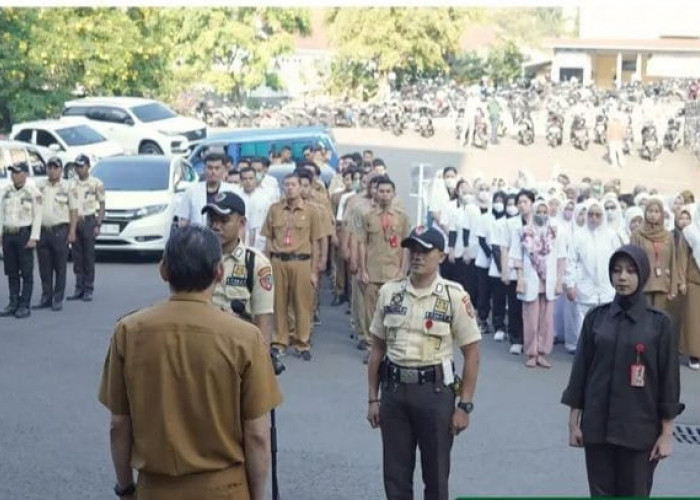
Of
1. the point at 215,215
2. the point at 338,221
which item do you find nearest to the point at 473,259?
the point at 338,221

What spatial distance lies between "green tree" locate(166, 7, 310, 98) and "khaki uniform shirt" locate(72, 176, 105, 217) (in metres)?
37.6

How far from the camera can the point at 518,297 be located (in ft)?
42.0

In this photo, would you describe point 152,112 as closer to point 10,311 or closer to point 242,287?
point 10,311

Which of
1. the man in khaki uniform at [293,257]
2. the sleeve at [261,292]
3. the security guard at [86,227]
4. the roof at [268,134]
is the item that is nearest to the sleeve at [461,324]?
the sleeve at [261,292]

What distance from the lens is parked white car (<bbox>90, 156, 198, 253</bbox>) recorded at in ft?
64.6

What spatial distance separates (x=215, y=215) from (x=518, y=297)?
19.9ft

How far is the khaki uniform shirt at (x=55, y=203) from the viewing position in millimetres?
15172

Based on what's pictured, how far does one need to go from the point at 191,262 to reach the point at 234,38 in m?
50.9

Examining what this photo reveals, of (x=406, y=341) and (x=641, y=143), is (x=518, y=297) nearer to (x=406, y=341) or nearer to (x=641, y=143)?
(x=406, y=341)

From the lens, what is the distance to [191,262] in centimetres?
458

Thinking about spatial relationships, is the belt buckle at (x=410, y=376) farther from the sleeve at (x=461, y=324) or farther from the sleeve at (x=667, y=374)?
the sleeve at (x=667, y=374)

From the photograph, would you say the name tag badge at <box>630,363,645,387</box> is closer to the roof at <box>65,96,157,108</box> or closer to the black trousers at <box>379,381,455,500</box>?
the black trousers at <box>379,381,455,500</box>

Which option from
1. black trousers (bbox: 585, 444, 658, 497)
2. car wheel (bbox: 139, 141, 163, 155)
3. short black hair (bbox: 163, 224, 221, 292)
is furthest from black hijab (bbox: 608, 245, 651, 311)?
car wheel (bbox: 139, 141, 163, 155)

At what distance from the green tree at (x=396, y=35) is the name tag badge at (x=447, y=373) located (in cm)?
5330
